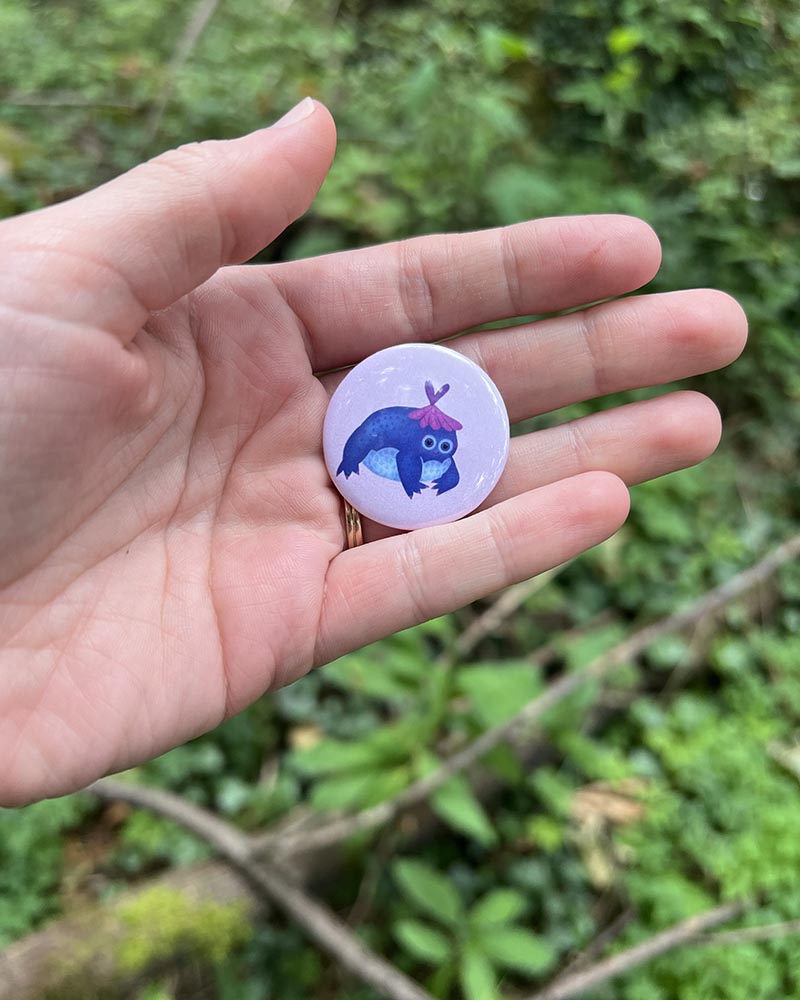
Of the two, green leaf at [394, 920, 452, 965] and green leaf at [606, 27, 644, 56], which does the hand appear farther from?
green leaf at [606, 27, 644, 56]

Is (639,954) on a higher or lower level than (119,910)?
lower

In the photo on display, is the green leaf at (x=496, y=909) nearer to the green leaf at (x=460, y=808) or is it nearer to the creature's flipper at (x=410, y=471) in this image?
the green leaf at (x=460, y=808)

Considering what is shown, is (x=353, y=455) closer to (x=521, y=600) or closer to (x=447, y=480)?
(x=447, y=480)

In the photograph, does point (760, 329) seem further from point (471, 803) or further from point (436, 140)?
point (471, 803)

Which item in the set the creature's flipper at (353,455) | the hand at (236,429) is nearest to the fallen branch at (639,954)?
the hand at (236,429)

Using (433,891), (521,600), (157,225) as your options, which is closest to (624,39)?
(521,600)
